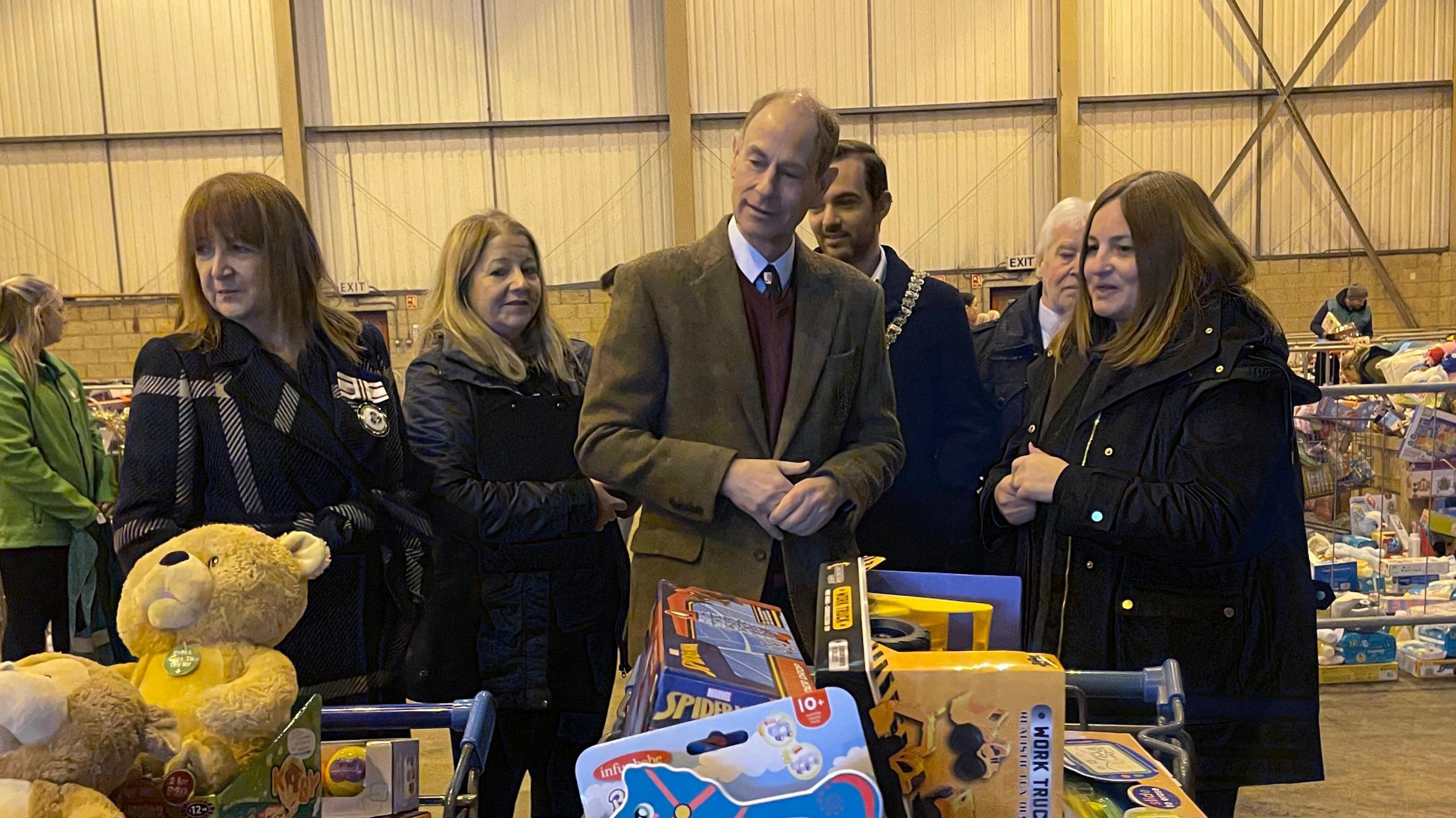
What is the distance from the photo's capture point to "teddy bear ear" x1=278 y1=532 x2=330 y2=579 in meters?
1.29

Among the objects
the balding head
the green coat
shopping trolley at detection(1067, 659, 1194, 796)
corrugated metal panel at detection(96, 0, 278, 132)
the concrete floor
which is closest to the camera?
shopping trolley at detection(1067, 659, 1194, 796)

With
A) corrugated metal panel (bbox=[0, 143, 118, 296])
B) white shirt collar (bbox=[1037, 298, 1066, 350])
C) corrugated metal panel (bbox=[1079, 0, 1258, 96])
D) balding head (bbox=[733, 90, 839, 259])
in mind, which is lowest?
white shirt collar (bbox=[1037, 298, 1066, 350])

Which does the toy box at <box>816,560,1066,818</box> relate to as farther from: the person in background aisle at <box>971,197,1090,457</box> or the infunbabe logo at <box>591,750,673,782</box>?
the person in background aisle at <box>971,197,1090,457</box>

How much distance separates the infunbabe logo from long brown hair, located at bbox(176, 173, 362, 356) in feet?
4.08

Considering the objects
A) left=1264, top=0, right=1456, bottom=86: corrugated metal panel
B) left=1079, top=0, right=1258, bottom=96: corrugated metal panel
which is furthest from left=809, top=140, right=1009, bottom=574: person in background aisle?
left=1264, top=0, right=1456, bottom=86: corrugated metal panel

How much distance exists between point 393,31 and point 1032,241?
694 centimetres

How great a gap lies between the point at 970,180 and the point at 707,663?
1111 centimetres

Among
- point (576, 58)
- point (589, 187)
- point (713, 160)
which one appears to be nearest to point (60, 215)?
point (589, 187)

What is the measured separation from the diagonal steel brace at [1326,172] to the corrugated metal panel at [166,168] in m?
10.0

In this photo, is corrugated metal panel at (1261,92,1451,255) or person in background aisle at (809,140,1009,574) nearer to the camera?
person in background aisle at (809,140,1009,574)

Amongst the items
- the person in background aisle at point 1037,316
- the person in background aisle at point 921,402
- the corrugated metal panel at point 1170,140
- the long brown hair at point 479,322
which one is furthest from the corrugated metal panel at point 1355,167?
the long brown hair at point 479,322

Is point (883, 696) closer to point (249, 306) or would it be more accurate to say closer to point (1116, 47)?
point (249, 306)

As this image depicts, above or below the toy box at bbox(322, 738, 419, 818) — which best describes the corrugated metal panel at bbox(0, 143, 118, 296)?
above

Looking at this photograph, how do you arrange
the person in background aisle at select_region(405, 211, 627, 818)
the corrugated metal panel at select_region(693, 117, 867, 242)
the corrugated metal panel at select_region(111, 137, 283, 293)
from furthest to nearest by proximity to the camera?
the corrugated metal panel at select_region(693, 117, 867, 242) → the corrugated metal panel at select_region(111, 137, 283, 293) → the person in background aisle at select_region(405, 211, 627, 818)
